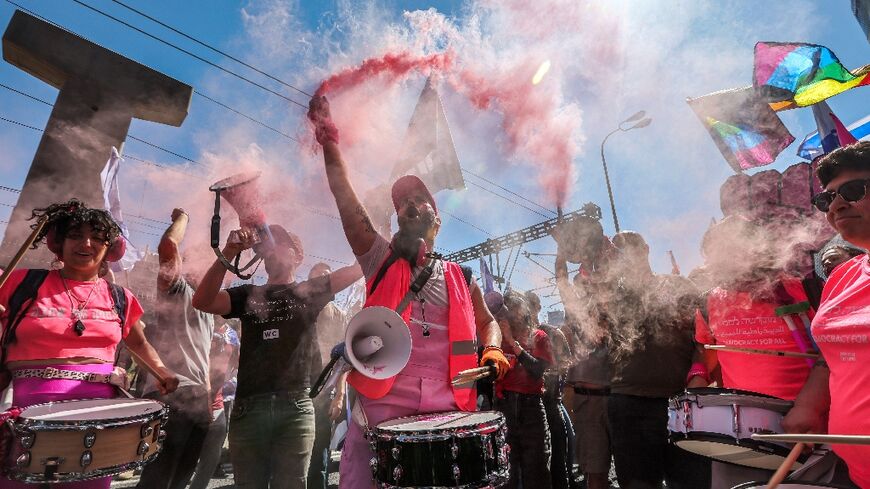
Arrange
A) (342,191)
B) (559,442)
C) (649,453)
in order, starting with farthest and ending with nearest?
(559,442) → (649,453) → (342,191)

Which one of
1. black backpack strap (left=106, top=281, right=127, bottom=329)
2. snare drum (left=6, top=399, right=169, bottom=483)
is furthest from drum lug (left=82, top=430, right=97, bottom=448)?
black backpack strap (left=106, top=281, right=127, bottom=329)

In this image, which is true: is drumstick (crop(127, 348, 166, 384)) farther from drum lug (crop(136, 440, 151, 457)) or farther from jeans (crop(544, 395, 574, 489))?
jeans (crop(544, 395, 574, 489))

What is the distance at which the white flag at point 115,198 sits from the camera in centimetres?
532

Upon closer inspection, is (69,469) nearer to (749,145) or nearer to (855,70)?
(749,145)

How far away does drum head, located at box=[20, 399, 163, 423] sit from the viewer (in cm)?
250

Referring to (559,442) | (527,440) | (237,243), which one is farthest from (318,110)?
(559,442)

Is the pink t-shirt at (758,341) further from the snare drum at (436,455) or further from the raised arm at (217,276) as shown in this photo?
the raised arm at (217,276)

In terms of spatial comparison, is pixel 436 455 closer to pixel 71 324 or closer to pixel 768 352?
pixel 768 352

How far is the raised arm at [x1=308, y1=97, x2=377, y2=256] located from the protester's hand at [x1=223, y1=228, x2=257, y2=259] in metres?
0.85

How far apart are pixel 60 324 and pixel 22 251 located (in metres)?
0.56

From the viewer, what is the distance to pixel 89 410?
2662 millimetres

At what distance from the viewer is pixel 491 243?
21984 millimetres

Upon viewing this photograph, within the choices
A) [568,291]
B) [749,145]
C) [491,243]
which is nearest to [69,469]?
[568,291]

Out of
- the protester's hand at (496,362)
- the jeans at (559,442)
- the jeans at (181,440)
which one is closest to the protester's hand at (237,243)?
the jeans at (181,440)
